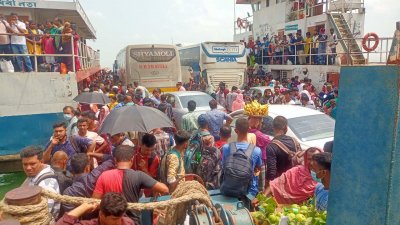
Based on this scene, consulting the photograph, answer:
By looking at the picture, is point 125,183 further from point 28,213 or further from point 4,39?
point 4,39

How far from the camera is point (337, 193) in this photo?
2.02 m

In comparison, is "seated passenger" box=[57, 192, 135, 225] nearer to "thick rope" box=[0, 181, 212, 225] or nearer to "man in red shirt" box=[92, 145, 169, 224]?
"thick rope" box=[0, 181, 212, 225]

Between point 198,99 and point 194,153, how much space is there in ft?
20.3

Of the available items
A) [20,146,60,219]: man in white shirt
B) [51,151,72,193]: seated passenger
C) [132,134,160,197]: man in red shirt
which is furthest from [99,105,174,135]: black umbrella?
[20,146,60,219]: man in white shirt

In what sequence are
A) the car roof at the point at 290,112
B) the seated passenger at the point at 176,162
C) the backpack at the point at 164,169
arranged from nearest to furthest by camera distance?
the seated passenger at the point at 176,162, the backpack at the point at 164,169, the car roof at the point at 290,112

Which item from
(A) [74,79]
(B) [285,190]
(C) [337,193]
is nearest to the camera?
(C) [337,193]

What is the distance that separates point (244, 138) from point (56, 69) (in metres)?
8.24

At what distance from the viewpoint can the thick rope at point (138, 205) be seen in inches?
82.5

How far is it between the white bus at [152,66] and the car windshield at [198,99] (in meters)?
5.63

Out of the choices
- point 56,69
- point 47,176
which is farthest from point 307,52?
point 47,176

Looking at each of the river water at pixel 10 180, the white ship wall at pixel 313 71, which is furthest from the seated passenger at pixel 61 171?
the white ship wall at pixel 313 71

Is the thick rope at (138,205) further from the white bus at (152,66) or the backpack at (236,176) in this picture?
the white bus at (152,66)

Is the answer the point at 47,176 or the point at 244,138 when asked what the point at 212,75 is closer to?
the point at 244,138

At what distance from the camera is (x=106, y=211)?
244cm
